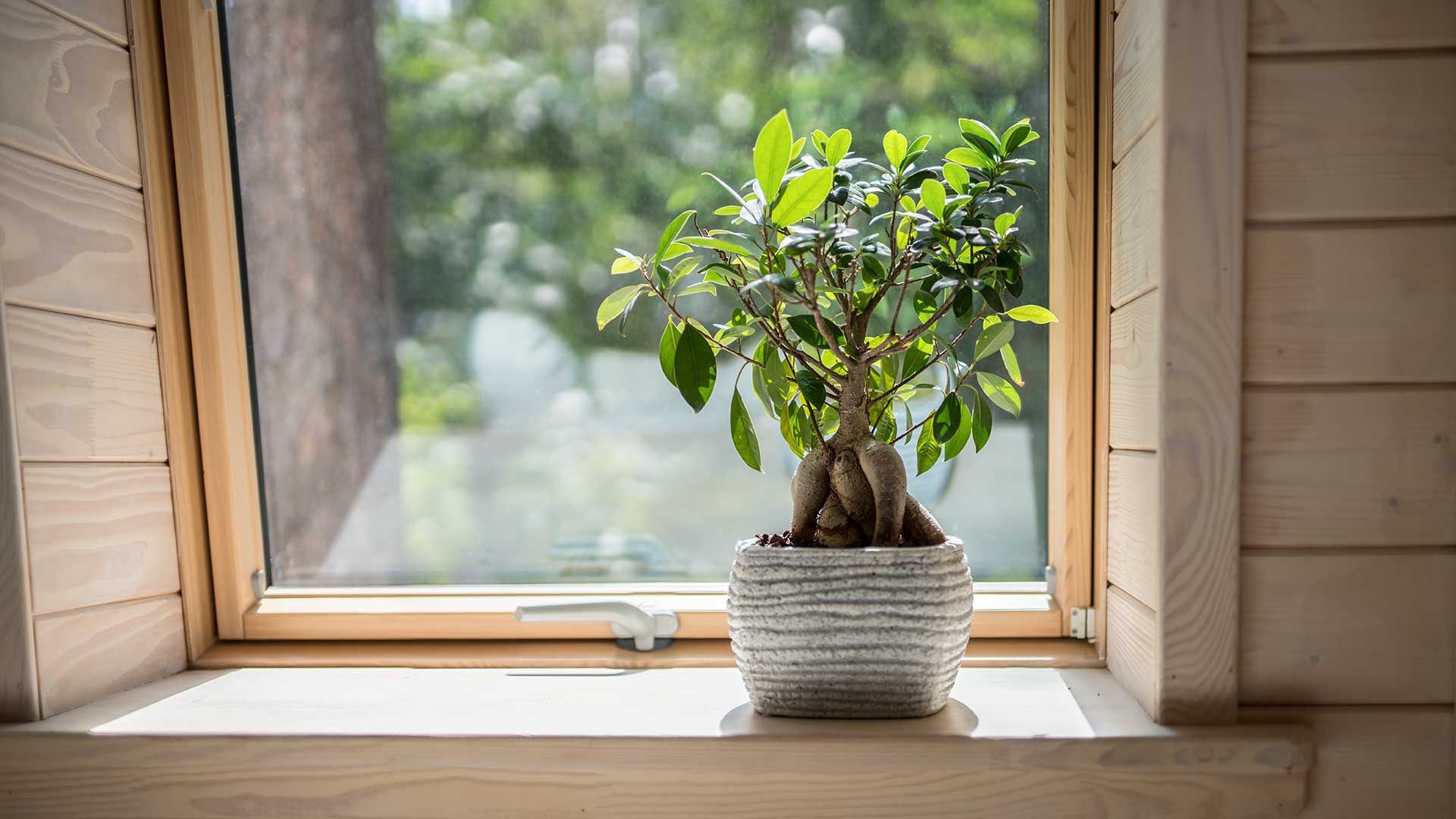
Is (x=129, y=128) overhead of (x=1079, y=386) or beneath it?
overhead

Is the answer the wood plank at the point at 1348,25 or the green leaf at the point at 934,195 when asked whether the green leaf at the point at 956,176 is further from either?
the wood plank at the point at 1348,25

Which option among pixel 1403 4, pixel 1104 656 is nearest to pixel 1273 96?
pixel 1403 4

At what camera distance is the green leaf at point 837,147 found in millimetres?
787

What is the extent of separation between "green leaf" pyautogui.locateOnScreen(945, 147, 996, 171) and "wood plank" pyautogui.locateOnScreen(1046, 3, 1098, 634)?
188 mm

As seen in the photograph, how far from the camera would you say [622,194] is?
106 centimetres

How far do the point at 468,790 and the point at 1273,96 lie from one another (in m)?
0.94

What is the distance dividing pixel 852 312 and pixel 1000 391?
182mm

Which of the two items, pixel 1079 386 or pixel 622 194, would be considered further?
pixel 622 194

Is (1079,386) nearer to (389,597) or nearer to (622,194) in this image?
(622,194)

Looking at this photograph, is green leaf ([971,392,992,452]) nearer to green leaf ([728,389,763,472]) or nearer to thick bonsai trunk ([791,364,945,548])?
thick bonsai trunk ([791,364,945,548])

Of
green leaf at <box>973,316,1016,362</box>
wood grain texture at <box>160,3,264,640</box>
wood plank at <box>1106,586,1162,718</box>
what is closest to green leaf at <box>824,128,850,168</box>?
green leaf at <box>973,316,1016,362</box>

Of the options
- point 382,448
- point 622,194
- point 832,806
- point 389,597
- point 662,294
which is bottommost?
point 832,806

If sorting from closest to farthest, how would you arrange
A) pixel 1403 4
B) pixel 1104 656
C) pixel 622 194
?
1. pixel 1403 4
2. pixel 1104 656
3. pixel 622 194

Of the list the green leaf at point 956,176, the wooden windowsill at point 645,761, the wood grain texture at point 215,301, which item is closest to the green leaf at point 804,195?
the green leaf at point 956,176
